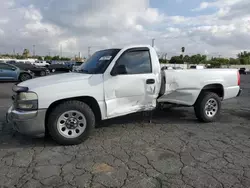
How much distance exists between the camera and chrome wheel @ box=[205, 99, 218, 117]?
560 cm

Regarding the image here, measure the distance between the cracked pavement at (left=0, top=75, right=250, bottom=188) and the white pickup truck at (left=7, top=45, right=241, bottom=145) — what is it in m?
0.44

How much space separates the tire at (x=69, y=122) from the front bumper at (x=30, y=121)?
0.14m

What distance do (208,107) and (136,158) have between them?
2.93 meters

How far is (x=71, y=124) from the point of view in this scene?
407cm

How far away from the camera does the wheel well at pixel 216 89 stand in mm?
5591

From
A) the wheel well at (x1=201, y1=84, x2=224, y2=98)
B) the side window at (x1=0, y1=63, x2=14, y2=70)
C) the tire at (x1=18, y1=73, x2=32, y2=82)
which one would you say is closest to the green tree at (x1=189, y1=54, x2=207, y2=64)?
the tire at (x1=18, y1=73, x2=32, y2=82)

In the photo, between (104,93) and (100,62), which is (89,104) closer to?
(104,93)

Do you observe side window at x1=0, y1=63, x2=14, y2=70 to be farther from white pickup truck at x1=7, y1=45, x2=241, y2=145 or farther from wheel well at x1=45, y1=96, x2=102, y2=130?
wheel well at x1=45, y1=96, x2=102, y2=130

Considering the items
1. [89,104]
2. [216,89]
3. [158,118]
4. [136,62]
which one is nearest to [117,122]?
[158,118]

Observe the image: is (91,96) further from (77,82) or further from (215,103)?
(215,103)

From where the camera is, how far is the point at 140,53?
15.8 ft

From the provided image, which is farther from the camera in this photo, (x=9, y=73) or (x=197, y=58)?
(x=197, y=58)

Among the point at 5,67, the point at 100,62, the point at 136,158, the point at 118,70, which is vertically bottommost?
the point at 136,158

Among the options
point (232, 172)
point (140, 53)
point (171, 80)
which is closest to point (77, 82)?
point (140, 53)
